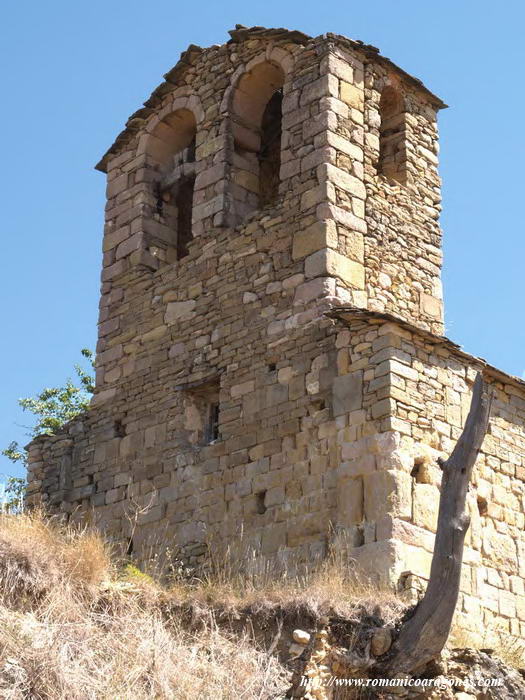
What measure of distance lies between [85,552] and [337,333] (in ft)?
10.2

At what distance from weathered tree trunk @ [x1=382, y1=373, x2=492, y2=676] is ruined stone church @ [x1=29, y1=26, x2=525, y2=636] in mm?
979

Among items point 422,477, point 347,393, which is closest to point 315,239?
point 347,393

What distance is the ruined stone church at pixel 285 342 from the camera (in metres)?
11.2

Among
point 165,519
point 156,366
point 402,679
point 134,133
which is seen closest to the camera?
point 402,679

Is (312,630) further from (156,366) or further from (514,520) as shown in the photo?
(156,366)

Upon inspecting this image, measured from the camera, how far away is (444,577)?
368 inches

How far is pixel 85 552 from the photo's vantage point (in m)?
10.6

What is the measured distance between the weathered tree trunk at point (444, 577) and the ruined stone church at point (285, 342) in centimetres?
98

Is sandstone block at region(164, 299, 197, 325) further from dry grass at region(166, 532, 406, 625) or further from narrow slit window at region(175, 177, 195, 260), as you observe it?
dry grass at region(166, 532, 406, 625)

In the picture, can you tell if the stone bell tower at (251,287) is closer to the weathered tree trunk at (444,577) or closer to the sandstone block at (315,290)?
the sandstone block at (315,290)

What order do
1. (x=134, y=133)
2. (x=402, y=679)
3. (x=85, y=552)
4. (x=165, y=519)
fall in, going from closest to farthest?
(x=402, y=679) < (x=85, y=552) < (x=165, y=519) < (x=134, y=133)

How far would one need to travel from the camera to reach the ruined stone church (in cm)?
1118

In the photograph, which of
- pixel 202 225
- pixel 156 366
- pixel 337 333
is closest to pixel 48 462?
pixel 156 366

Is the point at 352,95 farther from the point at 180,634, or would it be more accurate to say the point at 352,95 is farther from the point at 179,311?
the point at 180,634
